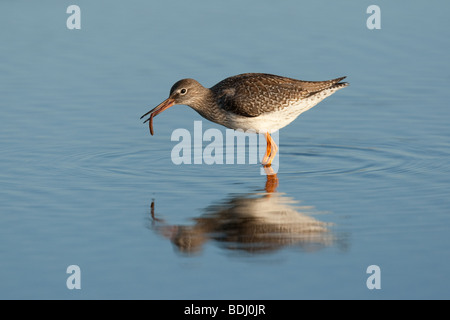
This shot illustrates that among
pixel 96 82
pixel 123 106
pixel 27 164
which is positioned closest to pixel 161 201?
pixel 27 164

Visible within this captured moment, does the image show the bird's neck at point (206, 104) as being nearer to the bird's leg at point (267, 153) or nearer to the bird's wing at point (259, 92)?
the bird's wing at point (259, 92)

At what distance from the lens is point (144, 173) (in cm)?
1339

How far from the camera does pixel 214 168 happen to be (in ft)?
45.2

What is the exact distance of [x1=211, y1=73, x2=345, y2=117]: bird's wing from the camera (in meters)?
14.7

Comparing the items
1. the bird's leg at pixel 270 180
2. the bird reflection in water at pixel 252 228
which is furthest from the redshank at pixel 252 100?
the bird reflection in water at pixel 252 228

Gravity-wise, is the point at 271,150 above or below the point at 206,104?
below

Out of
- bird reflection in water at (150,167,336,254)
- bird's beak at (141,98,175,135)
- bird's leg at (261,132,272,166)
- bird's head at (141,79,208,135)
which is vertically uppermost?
bird's head at (141,79,208,135)

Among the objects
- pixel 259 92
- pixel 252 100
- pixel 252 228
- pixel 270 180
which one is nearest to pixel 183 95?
pixel 252 100

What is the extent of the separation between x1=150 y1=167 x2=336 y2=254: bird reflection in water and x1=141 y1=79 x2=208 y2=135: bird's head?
334cm

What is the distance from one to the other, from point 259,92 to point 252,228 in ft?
15.4

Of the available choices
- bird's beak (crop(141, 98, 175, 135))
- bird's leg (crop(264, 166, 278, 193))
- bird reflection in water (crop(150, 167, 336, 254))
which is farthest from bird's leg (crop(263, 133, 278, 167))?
bird reflection in water (crop(150, 167, 336, 254))

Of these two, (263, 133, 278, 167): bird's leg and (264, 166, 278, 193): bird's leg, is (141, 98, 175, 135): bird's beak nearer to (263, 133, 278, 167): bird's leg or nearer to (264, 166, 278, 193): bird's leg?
(263, 133, 278, 167): bird's leg

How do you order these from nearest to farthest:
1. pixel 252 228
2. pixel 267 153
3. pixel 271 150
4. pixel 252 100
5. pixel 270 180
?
pixel 252 228 < pixel 270 180 < pixel 252 100 < pixel 267 153 < pixel 271 150

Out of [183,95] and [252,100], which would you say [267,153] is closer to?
[252,100]
